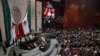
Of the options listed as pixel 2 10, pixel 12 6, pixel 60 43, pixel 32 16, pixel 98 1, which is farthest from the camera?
pixel 98 1

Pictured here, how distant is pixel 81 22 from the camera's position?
37.8 metres

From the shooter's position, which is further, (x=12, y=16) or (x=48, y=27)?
(x=48, y=27)

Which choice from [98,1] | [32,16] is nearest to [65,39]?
[32,16]

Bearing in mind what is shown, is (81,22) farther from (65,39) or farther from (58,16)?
(65,39)

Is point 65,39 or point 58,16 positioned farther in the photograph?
point 58,16

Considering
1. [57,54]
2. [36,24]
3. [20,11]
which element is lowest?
[57,54]

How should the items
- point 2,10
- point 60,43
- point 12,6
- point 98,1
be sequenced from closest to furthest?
1. point 12,6
2. point 2,10
3. point 60,43
4. point 98,1

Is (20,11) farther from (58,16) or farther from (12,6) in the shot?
(58,16)

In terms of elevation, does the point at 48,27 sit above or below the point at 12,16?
below

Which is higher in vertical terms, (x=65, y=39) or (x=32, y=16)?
(x=32, y=16)

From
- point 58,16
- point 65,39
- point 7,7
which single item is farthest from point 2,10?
point 58,16

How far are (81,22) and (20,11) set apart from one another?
23.6 m

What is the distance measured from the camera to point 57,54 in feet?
54.2

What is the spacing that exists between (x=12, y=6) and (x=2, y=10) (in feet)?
4.91
